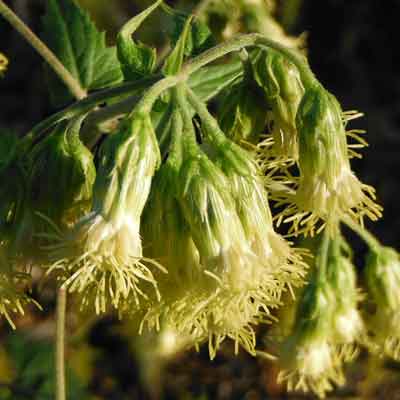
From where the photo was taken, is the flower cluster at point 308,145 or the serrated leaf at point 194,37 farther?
the serrated leaf at point 194,37

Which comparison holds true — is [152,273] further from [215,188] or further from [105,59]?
[105,59]

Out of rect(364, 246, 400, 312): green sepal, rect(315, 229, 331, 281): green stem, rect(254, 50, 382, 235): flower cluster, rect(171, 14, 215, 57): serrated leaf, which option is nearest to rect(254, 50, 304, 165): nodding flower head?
rect(254, 50, 382, 235): flower cluster

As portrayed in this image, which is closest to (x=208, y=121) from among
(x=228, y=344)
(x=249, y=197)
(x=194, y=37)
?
(x=249, y=197)

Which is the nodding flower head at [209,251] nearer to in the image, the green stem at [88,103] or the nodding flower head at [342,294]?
the green stem at [88,103]

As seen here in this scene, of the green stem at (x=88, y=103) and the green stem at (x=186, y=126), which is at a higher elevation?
the green stem at (x=88, y=103)

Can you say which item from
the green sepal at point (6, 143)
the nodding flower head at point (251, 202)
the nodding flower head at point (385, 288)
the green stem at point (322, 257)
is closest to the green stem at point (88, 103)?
the green sepal at point (6, 143)

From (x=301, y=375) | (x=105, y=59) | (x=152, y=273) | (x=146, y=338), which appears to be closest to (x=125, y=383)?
(x=146, y=338)

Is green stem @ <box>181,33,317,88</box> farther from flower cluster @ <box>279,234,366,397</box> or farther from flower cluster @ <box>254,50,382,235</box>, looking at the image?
flower cluster @ <box>279,234,366,397</box>
